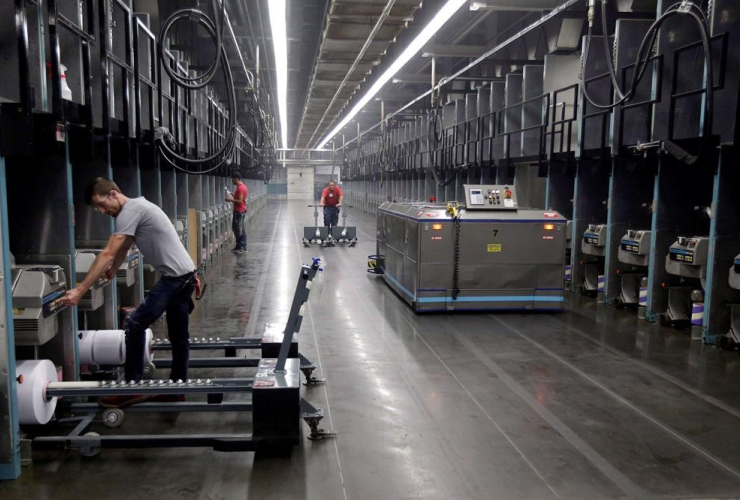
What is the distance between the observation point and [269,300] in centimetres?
937

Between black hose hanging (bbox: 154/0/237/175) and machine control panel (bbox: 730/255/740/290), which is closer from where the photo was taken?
black hose hanging (bbox: 154/0/237/175)

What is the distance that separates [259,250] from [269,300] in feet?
22.7

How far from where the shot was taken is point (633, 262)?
8391 millimetres

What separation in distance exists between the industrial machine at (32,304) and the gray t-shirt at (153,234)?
0.61 metres

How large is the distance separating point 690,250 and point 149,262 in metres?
6.05

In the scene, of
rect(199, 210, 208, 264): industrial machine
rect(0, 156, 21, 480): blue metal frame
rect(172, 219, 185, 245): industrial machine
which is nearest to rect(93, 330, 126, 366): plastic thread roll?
rect(0, 156, 21, 480): blue metal frame

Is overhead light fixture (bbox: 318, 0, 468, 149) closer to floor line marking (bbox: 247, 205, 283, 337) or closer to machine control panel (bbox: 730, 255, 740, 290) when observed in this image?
machine control panel (bbox: 730, 255, 740, 290)

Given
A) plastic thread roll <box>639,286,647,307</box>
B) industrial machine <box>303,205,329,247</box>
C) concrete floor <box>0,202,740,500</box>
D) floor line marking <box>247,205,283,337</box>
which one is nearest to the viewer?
concrete floor <box>0,202,740,500</box>

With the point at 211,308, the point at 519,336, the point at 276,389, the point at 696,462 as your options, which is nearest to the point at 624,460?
the point at 696,462

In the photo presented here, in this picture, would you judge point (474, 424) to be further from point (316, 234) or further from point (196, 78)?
point (316, 234)

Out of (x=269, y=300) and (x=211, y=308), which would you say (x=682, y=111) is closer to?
(x=269, y=300)

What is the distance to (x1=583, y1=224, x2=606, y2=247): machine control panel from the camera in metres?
9.12

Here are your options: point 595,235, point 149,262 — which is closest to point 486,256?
point 595,235

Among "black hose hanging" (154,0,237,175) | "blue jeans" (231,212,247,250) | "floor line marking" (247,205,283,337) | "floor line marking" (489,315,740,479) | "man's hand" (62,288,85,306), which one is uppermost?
"black hose hanging" (154,0,237,175)
